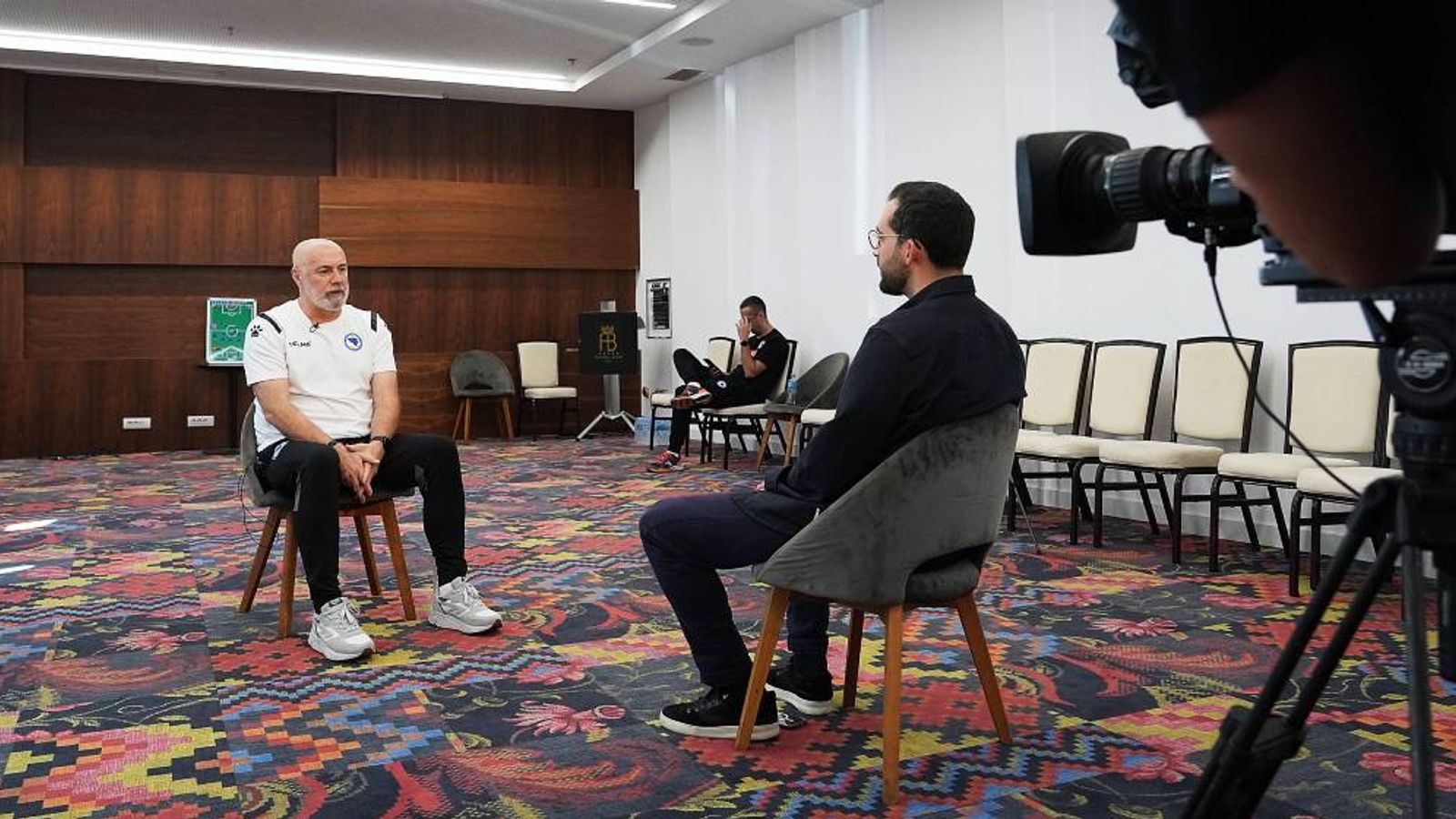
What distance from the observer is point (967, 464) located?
8.07 feet

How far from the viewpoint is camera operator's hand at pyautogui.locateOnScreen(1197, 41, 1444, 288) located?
0.63m

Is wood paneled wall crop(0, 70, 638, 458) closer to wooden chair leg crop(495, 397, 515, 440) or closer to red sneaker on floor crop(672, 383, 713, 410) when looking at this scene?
wooden chair leg crop(495, 397, 515, 440)

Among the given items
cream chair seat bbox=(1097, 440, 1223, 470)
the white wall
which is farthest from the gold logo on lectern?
cream chair seat bbox=(1097, 440, 1223, 470)

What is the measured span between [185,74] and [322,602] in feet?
28.8

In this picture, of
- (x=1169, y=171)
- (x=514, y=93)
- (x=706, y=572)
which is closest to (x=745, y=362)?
(x=514, y=93)

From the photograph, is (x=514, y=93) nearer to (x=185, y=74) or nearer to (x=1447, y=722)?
(x=185, y=74)

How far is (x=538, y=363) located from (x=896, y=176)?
15.5 feet

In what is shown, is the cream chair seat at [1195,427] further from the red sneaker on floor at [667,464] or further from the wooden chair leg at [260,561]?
the red sneaker on floor at [667,464]

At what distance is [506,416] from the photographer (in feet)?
→ 38.0

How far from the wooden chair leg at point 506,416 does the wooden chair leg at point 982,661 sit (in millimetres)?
9225

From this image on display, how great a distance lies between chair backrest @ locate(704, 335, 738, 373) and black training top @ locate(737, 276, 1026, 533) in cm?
750

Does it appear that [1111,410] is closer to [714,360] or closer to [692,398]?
[692,398]

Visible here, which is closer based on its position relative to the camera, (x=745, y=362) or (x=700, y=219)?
(x=745, y=362)

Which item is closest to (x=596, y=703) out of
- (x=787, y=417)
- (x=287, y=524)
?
(x=287, y=524)
